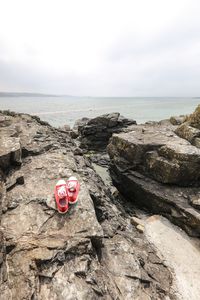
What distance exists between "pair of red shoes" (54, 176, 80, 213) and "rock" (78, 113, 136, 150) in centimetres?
2462

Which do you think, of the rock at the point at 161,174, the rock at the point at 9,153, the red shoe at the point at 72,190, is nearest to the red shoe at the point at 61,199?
the red shoe at the point at 72,190

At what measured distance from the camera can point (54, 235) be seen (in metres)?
7.17

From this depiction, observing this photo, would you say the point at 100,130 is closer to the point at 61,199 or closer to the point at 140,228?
the point at 140,228

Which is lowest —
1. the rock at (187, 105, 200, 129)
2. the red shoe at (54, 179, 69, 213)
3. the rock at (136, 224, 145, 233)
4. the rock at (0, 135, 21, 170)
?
the rock at (136, 224, 145, 233)

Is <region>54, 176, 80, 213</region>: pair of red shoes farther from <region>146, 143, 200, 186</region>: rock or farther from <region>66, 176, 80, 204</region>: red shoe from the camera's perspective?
<region>146, 143, 200, 186</region>: rock

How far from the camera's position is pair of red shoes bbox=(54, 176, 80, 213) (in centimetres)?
808

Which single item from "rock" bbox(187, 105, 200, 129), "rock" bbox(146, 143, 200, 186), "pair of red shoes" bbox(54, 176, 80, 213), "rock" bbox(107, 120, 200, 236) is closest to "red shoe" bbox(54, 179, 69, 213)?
"pair of red shoes" bbox(54, 176, 80, 213)

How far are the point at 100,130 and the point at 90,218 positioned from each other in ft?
89.4

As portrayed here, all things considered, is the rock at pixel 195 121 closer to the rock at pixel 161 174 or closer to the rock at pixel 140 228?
the rock at pixel 161 174

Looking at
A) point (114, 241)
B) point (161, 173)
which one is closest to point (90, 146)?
point (161, 173)

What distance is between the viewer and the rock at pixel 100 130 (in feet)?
111

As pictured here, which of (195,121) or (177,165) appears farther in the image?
(195,121)

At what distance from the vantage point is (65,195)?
8.36 metres

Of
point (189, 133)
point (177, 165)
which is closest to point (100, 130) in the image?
point (189, 133)
